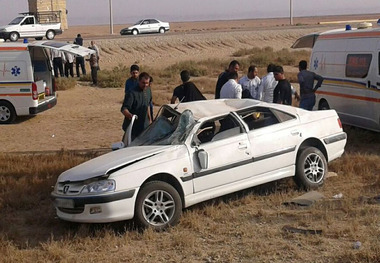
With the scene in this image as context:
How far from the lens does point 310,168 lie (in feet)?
29.8

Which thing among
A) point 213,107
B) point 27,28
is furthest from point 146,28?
point 213,107

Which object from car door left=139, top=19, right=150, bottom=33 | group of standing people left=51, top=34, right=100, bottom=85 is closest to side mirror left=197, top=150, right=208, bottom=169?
group of standing people left=51, top=34, right=100, bottom=85

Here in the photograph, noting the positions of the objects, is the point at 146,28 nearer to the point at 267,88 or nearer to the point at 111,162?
the point at 267,88

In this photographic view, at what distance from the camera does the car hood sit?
24.9ft

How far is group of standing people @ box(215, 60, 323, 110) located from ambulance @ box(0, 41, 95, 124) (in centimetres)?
615

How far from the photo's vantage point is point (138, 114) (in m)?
10.5

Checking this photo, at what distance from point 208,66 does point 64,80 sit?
34.0 feet

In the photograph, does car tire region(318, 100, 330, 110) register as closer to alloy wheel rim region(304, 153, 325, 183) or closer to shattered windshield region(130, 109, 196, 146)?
alloy wheel rim region(304, 153, 325, 183)

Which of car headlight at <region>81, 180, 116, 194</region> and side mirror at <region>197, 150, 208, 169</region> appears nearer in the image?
car headlight at <region>81, 180, 116, 194</region>

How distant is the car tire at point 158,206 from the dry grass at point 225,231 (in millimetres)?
143

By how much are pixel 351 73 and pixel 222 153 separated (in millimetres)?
6013

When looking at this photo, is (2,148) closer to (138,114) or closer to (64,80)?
(138,114)

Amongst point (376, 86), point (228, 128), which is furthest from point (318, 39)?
point (228, 128)

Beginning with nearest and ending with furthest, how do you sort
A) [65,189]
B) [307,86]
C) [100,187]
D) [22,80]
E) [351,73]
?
[100,187], [65,189], [307,86], [351,73], [22,80]
